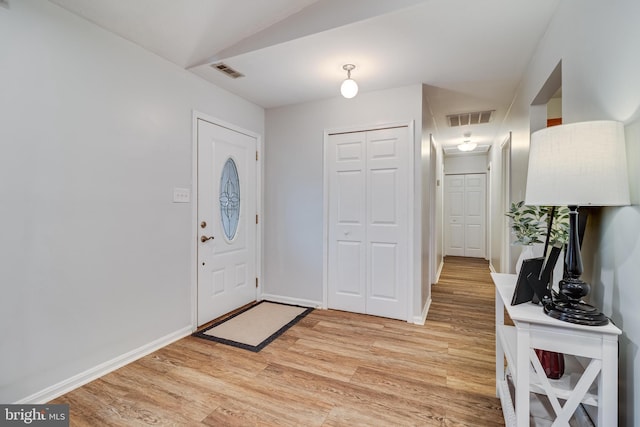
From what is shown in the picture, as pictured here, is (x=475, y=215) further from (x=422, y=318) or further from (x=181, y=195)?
(x=181, y=195)

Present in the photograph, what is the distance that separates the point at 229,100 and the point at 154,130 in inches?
40.7

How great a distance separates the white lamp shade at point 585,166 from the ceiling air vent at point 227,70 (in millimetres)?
2525

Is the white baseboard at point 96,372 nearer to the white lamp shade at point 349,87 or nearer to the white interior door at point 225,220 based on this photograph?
the white interior door at point 225,220

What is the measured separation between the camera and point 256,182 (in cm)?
368

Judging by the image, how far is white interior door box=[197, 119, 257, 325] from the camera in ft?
9.66

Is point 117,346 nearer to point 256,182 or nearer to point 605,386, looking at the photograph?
point 256,182

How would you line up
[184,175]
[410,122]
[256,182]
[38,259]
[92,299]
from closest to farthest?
1. [38,259]
2. [92,299]
3. [184,175]
4. [410,122]
5. [256,182]

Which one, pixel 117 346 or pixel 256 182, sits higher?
pixel 256 182

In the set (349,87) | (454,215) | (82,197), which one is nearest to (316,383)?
(82,197)

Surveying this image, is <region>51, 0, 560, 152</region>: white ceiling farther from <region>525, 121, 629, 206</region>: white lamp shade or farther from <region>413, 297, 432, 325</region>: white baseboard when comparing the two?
<region>413, 297, 432, 325</region>: white baseboard

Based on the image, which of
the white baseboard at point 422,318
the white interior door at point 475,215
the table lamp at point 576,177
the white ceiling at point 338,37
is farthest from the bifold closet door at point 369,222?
the white interior door at point 475,215

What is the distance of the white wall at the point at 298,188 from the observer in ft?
11.1

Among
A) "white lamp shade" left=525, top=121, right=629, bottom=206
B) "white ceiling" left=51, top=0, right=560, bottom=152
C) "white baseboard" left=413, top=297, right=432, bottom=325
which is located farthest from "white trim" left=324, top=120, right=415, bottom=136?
"white lamp shade" left=525, top=121, right=629, bottom=206

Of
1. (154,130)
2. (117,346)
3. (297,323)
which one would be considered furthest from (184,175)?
(297,323)
